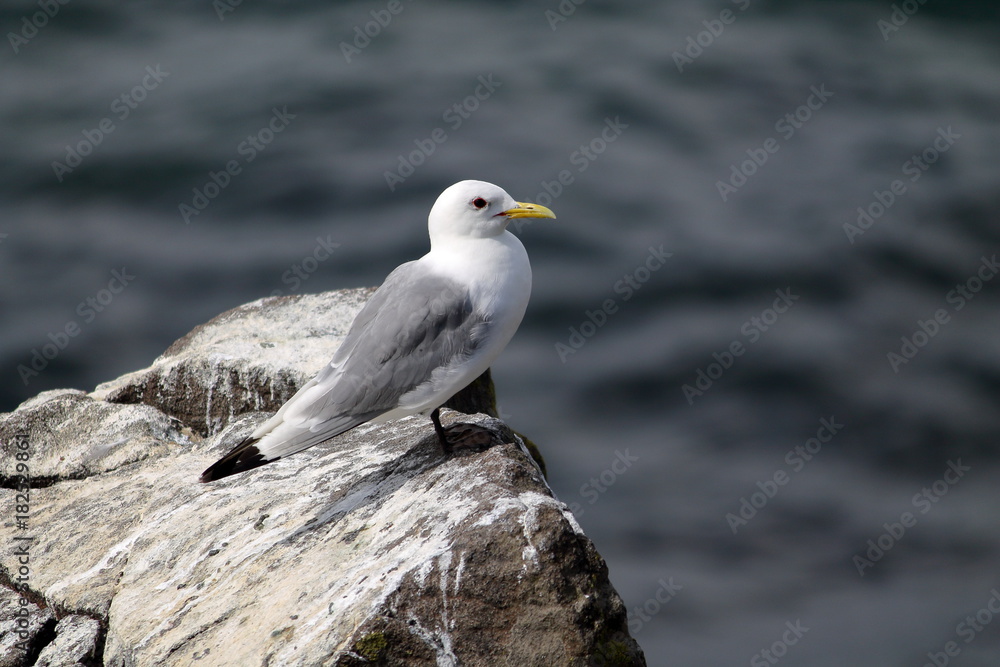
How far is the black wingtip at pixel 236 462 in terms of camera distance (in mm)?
4730

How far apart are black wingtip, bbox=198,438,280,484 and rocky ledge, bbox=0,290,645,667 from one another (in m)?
0.43

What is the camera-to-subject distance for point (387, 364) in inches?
196

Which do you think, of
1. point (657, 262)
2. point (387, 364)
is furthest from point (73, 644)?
point (657, 262)

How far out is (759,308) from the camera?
438 inches

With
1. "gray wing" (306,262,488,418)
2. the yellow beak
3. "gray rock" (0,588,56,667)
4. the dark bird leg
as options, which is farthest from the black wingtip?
the yellow beak

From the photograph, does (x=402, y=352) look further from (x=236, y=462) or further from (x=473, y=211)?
(x=236, y=462)

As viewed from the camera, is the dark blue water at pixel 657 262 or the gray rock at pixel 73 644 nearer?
the gray rock at pixel 73 644

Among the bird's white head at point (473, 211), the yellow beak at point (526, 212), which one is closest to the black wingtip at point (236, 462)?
the bird's white head at point (473, 211)

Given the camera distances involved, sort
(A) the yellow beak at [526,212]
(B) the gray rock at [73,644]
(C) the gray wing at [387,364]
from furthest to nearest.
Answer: (A) the yellow beak at [526,212] → (C) the gray wing at [387,364] → (B) the gray rock at [73,644]

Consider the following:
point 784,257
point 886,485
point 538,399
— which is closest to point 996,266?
point 784,257

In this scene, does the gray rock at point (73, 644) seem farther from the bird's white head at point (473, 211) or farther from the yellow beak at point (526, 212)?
the yellow beak at point (526, 212)

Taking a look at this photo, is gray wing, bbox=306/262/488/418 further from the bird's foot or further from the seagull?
the bird's foot

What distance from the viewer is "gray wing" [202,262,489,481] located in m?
4.88

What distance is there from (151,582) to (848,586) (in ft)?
20.5
